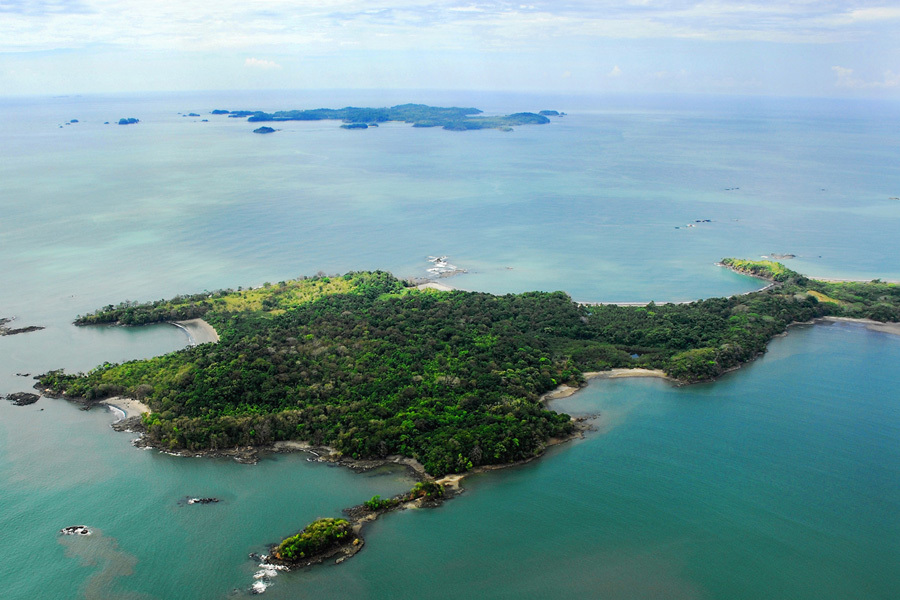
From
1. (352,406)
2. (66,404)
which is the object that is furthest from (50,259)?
(352,406)

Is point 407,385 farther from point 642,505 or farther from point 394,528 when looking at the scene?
point 642,505

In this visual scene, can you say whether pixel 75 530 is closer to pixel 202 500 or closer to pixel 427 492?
pixel 202 500

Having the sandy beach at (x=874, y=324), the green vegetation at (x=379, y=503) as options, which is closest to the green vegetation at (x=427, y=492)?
the green vegetation at (x=379, y=503)

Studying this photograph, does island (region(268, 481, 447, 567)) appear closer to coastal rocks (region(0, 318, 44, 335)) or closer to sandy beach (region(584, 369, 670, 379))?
sandy beach (region(584, 369, 670, 379))

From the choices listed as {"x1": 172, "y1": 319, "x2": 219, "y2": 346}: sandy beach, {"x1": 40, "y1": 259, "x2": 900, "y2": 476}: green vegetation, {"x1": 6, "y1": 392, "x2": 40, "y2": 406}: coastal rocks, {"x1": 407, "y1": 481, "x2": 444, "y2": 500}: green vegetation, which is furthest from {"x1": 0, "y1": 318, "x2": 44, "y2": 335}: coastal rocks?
{"x1": 407, "y1": 481, "x2": 444, "y2": 500}: green vegetation

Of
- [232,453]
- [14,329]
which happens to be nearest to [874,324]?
[232,453]

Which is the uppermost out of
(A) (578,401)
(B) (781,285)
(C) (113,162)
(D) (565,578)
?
(C) (113,162)

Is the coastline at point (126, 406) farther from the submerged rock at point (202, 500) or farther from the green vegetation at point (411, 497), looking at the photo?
the green vegetation at point (411, 497)
